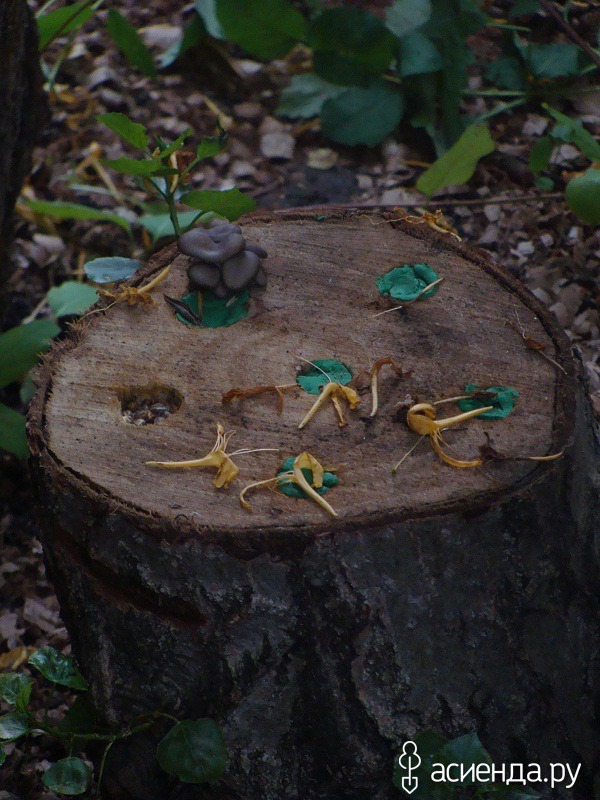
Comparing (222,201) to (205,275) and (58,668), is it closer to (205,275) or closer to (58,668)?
(205,275)

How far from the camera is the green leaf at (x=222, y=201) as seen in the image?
75.0 inches

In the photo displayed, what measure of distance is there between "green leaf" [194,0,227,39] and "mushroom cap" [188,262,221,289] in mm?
1976

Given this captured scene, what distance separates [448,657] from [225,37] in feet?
8.62

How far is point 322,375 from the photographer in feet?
5.35

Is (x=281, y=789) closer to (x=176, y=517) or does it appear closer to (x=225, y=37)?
(x=176, y=517)

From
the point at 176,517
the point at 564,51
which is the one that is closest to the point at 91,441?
the point at 176,517

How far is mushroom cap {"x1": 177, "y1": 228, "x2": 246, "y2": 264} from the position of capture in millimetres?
1736

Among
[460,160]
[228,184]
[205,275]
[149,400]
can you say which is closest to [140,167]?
[205,275]

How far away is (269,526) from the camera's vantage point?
52.7 inches

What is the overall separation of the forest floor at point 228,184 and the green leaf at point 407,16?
359mm

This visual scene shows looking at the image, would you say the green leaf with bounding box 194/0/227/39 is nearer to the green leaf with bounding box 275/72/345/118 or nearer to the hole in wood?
the green leaf with bounding box 275/72/345/118

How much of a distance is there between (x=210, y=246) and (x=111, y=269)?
15.4 inches

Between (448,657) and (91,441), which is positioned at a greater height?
(91,441)

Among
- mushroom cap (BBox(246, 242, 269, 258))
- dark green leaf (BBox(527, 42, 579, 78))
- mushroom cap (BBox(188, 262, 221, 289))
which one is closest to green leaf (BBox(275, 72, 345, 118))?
dark green leaf (BBox(527, 42, 579, 78))
